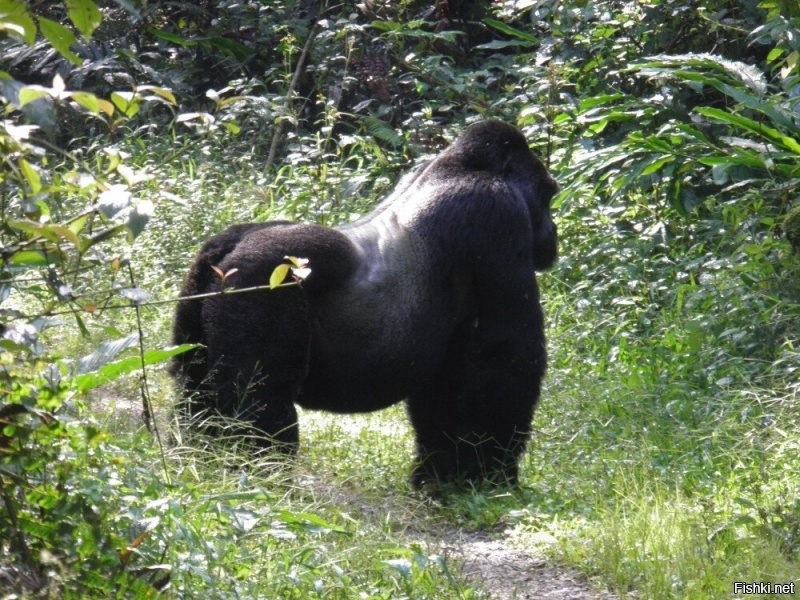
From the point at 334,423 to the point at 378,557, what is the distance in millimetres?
2481

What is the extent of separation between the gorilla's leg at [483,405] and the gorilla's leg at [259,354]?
92 centimetres

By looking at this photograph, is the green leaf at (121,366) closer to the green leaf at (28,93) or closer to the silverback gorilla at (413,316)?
the silverback gorilla at (413,316)

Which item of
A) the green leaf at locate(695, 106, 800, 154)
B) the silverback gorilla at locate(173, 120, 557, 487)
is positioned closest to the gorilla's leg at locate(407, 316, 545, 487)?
the silverback gorilla at locate(173, 120, 557, 487)

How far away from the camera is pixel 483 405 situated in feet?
18.4

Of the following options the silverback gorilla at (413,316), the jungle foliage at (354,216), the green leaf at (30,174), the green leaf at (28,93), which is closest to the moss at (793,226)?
the jungle foliage at (354,216)

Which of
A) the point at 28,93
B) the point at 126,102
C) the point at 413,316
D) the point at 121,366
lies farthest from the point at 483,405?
the point at 28,93

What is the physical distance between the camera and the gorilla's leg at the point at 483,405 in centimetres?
557

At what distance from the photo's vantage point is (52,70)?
11.5 meters

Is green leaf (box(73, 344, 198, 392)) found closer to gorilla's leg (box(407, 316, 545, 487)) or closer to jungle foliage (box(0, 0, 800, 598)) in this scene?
jungle foliage (box(0, 0, 800, 598))

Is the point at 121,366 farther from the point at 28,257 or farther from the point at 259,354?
the point at 28,257

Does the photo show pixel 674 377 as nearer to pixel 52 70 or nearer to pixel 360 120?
pixel 360 120

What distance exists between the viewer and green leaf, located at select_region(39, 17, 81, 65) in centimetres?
245

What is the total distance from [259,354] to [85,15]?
8.47ft

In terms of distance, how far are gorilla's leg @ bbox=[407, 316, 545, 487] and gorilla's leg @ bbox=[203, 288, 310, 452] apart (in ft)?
3.03
